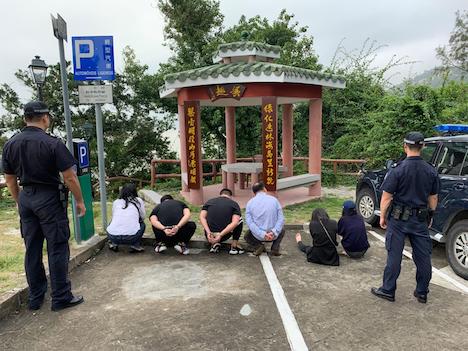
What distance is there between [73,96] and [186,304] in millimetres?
13400

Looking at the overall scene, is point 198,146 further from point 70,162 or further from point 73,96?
point 73,96

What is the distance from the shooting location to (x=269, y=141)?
8.11m

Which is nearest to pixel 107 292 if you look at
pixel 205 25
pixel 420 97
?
pixel 420 97

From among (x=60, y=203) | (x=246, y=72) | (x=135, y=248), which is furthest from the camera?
(x=246, y=72)

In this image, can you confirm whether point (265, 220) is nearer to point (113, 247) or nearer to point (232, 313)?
point (232, 313)

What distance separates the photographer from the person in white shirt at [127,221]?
17.5 feet

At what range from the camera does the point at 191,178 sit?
8867 millimetres

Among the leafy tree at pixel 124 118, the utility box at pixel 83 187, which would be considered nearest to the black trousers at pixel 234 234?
the utility box at pixel 83 187

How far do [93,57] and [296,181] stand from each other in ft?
16.9

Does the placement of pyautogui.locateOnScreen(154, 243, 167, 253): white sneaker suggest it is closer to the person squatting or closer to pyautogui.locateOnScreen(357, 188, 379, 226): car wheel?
the person squatting

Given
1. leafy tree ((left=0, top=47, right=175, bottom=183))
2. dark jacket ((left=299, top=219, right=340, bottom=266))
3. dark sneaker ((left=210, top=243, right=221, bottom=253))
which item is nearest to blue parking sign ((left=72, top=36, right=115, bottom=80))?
dark sneaker ((left=210, top=243, right=221, bottom=253))

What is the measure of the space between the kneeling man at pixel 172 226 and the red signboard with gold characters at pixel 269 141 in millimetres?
3122

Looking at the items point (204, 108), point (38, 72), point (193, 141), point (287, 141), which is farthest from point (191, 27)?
point (38, 72)

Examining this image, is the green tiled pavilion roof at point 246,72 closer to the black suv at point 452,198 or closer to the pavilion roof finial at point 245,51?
the pavilion roof finial at point 245,51
